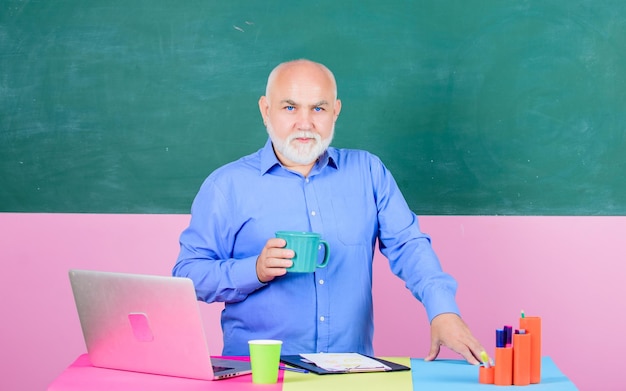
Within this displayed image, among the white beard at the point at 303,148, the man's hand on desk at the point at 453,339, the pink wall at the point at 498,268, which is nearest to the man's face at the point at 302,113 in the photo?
the white beard at the point at 303,148

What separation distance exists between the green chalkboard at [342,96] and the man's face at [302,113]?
0.80m

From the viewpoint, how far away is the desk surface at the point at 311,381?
69.9 inches

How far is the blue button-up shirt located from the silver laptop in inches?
20.6

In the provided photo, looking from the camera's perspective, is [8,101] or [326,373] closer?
[326,373]

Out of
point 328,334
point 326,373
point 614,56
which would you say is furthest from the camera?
point 614,56

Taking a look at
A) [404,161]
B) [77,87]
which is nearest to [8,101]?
[77,87]

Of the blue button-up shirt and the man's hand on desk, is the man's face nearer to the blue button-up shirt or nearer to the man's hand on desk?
the blue button-up shirt

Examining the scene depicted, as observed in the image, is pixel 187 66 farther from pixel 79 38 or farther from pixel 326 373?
pixel 326 373

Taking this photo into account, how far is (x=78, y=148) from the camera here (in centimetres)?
352

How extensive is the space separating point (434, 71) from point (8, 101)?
1.67 meters

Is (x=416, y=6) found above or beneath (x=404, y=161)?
above

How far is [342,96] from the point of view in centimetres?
344

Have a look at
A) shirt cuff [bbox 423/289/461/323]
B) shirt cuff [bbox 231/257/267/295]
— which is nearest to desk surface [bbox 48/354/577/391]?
shirt cuff [bbox 423/289/461/323]

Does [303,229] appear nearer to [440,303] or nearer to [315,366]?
[440,303]
